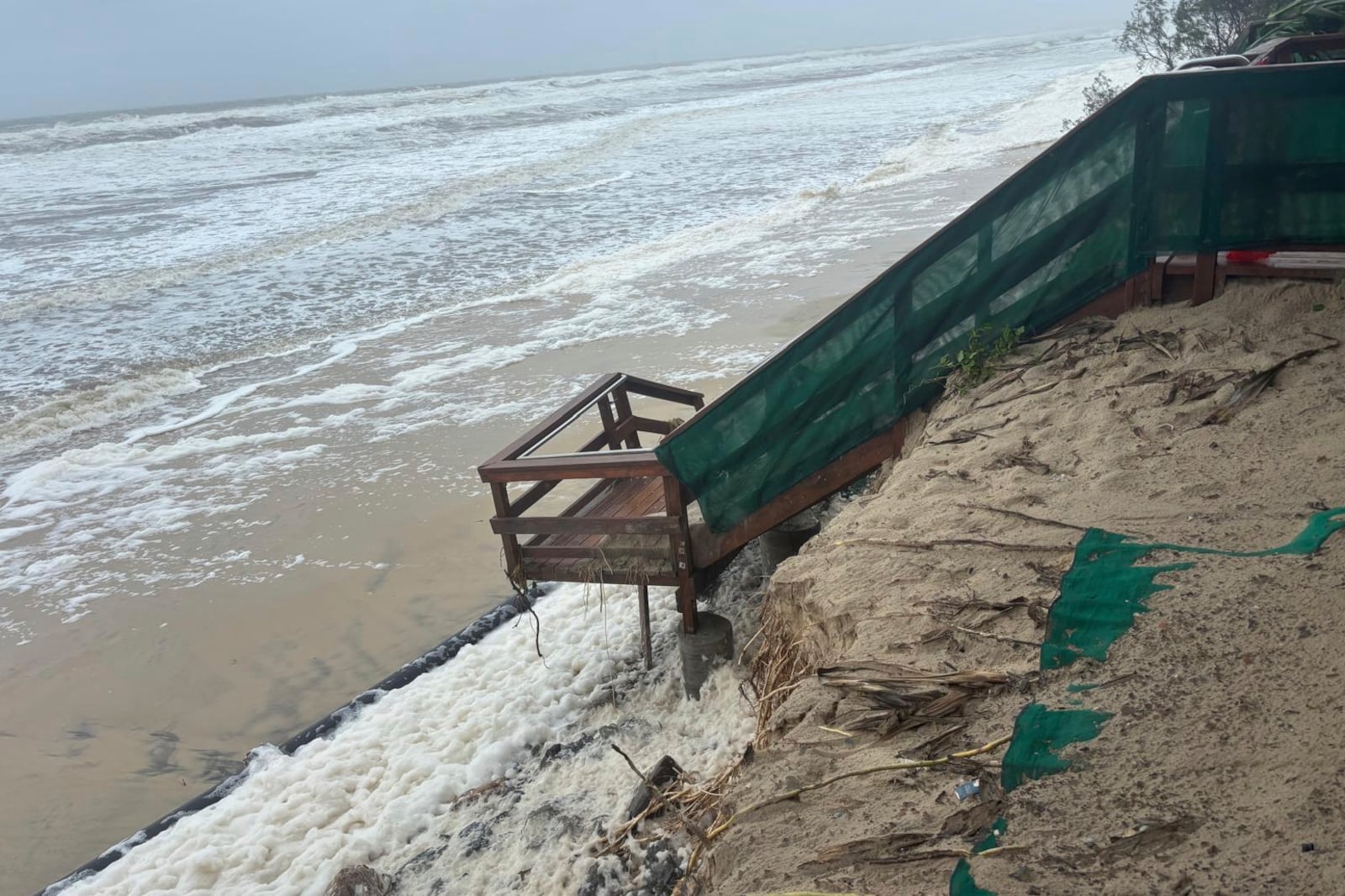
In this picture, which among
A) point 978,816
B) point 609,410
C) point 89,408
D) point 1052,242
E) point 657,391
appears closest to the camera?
point 978,816

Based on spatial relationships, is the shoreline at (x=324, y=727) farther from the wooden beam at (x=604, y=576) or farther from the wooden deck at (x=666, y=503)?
the wooden beam at (x=604, y=576)

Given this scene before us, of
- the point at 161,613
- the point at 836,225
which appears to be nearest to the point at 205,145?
the point at 836,225

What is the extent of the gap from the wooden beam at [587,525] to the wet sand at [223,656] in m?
1.82

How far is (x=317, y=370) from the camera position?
44.8 ft

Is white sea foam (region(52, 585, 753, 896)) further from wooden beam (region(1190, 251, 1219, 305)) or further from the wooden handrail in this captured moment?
wooden beam (region(1190, 251, 1219, 305))

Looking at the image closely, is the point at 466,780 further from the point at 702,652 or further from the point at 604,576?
the point at 702,652

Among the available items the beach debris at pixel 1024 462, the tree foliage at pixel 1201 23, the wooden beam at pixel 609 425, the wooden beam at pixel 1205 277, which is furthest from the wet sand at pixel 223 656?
the tree foliage at pixel 1201 23

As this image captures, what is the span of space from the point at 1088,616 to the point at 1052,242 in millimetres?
2618

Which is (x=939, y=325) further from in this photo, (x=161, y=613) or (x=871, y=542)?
(x=161, y=613)

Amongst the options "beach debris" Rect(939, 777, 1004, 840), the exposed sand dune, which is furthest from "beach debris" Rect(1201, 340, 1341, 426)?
"beach debris" Rect(939, 777, 1004, 840)

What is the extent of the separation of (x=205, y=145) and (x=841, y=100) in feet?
94.6

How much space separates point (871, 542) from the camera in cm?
428

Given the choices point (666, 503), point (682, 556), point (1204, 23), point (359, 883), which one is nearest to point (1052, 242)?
point (666, 503)

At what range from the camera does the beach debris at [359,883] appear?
4461 millimetres
